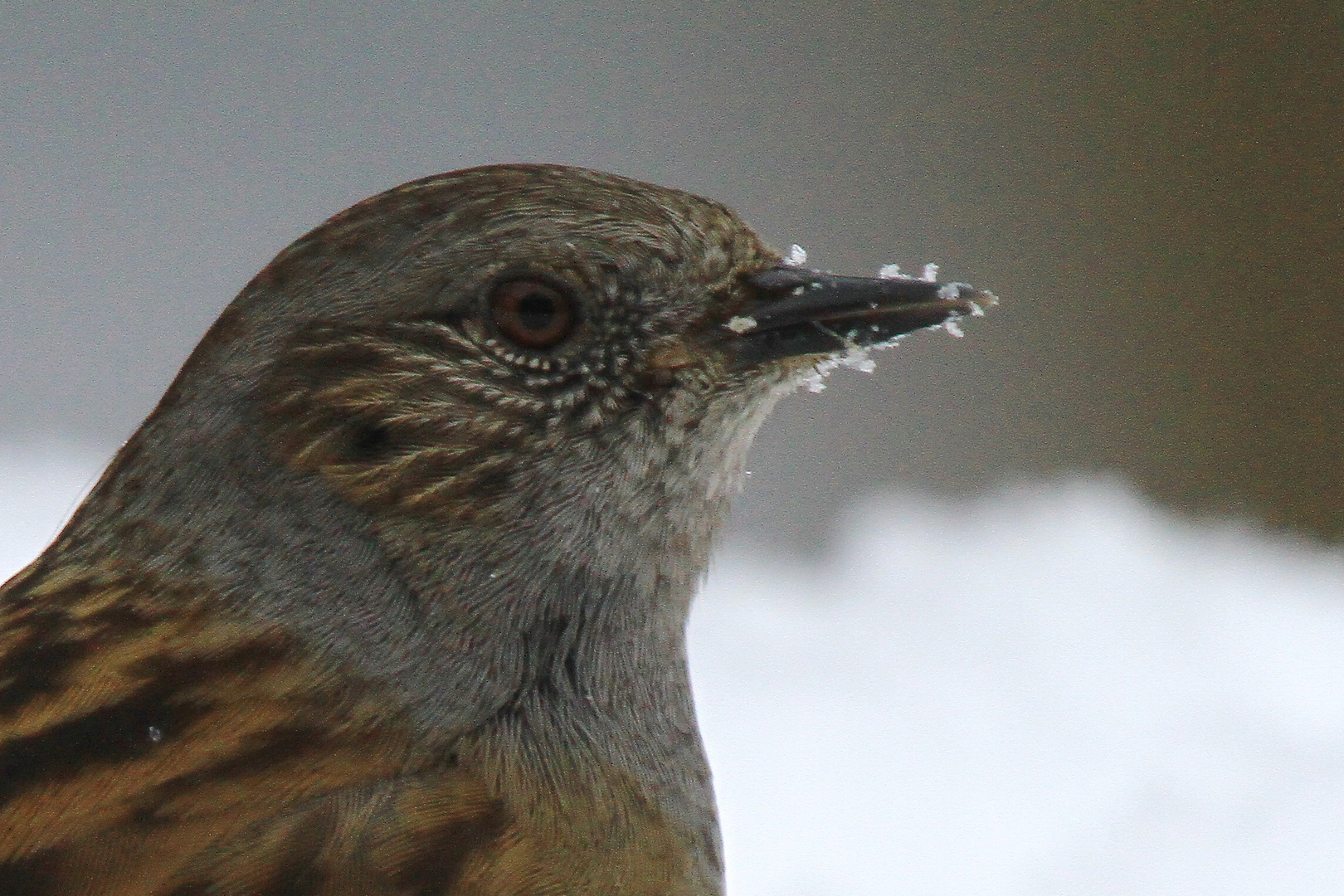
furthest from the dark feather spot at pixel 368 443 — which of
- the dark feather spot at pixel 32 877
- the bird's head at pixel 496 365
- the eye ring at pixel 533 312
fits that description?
the dark feather spot at pixel 32 877

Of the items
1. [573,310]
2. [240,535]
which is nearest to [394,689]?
[240,535]

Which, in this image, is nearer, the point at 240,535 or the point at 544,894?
the point at 544,894

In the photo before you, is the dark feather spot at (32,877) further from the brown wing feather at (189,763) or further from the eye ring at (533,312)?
the eye ring at (533,312)

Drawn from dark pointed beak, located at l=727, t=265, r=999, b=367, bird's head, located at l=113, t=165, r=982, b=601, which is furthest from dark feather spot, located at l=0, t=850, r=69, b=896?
dark pointed beak, located at l=727, t=265, r=999, b=367

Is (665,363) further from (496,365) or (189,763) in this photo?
(189,763)

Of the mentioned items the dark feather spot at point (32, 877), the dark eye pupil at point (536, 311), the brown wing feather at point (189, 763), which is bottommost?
the dark feather spot at point (32, 877)

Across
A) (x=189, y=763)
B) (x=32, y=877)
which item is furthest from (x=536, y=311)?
(x=32, y=877)

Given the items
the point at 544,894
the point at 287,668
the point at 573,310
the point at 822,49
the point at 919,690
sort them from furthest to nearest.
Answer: the point at 822,49
the point at 919,690
the point at 573,310
the point at 287,668
the point at 544,894

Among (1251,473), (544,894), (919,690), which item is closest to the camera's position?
(544,894)

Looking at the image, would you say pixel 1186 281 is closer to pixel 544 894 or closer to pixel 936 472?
pixel 936 472
